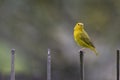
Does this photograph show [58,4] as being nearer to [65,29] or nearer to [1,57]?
[65,29]

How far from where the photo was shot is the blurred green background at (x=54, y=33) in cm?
295

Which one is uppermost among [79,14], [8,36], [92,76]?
[79,14]

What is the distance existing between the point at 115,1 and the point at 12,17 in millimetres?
839

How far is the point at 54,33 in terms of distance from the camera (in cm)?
299

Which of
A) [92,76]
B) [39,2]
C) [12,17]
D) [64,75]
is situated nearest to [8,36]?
[12,17]

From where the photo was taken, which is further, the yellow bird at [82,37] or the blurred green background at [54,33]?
the blurred green background at [54,33]

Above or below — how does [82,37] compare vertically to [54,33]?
below

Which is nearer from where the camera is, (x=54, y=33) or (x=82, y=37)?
(x=82, y=37)

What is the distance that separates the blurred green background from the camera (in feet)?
9.68

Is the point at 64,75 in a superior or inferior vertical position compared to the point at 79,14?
inferior

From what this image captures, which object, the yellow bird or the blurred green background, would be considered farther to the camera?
the blurred green background

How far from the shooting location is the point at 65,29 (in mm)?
3000

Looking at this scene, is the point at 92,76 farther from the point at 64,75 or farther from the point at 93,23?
the point at 93,23

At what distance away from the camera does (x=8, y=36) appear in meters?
2.96
